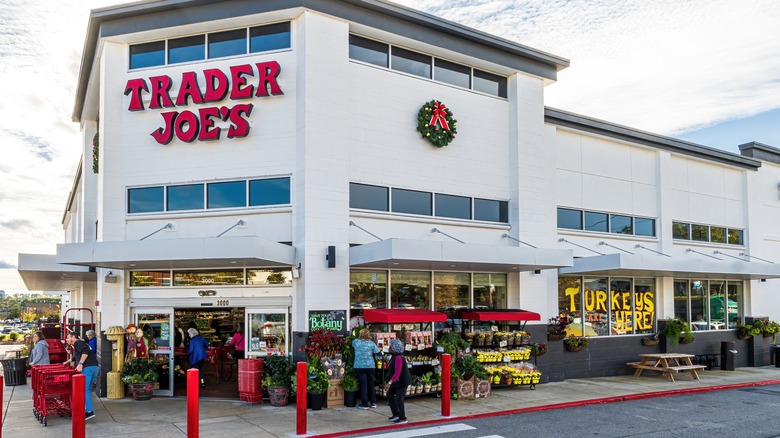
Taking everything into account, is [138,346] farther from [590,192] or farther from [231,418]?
[590,192]

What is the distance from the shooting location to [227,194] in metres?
15.7

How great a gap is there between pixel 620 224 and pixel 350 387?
1217 centimetres

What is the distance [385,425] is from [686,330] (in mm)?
13674

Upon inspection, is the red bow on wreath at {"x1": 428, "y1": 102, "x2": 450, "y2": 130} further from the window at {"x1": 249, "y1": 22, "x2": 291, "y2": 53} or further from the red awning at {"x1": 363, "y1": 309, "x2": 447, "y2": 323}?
the red awning at {"x1": 363, "y1": 309, "x2": 447, "y2": 323}

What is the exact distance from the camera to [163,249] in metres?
13.6

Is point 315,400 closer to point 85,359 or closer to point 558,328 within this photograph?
point 85,359

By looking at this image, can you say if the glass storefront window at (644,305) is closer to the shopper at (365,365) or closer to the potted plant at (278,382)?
the shopper at (365,365)

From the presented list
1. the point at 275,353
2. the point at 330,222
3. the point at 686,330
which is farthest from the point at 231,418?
the point at 686,330

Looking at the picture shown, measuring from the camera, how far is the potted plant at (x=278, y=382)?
46.0ft

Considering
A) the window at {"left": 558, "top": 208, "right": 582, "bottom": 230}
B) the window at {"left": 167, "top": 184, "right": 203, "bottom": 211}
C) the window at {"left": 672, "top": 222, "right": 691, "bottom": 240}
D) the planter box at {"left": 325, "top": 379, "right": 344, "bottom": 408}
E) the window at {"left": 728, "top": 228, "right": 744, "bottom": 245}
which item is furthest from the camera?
the window at {"left": 728, "top": 228, "right": 744, "bottom": 245}

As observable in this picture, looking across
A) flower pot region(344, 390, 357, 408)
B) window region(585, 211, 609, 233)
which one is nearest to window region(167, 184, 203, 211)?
flower pot region(344, 390, 357, 408)

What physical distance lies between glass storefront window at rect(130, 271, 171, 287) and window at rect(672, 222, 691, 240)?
679 inches

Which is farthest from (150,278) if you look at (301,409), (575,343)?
(575,343)

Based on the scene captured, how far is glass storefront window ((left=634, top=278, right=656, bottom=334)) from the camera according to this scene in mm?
21547
